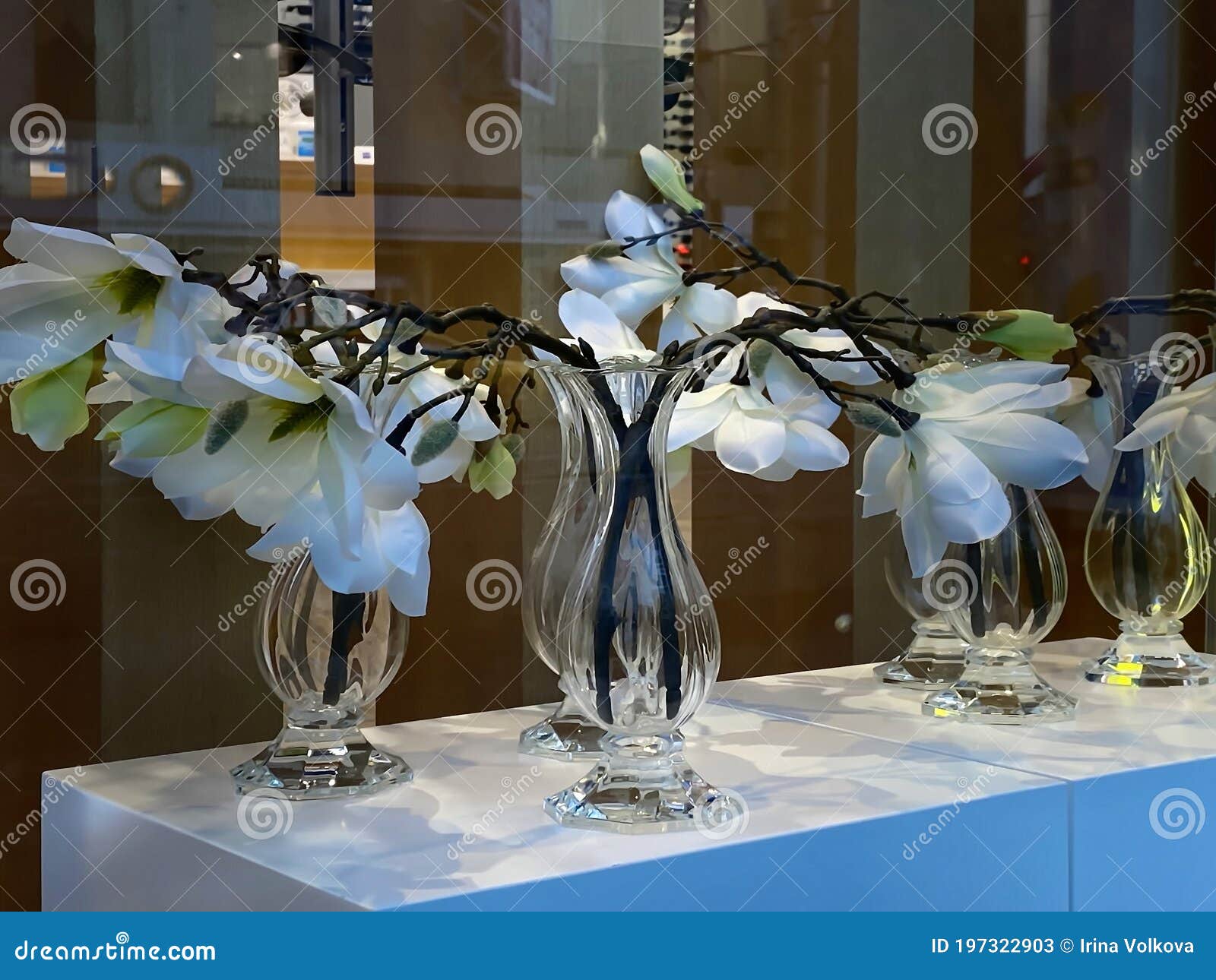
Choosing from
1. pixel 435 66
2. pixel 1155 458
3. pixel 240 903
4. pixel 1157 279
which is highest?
pixel 435 66

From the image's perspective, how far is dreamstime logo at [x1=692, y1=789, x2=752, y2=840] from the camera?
755 millimetres

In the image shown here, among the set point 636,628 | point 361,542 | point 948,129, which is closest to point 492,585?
point 636,628

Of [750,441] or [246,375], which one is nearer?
[246,375]

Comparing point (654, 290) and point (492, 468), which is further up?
point (654, 290)

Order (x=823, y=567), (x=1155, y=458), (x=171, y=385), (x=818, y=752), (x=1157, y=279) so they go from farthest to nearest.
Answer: (x=1157, y=279) < (x=823, y=567) < (x=1155, y=458) < (x=818, y=752) < (x=171, y=385)

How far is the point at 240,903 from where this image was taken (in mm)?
739

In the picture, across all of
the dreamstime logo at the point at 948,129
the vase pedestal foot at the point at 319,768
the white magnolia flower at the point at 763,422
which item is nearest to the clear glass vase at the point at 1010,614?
the white magnolia flower at the point at 763,422

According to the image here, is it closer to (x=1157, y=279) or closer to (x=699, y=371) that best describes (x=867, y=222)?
(x=1157, y=279)

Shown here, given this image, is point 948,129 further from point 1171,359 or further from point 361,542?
point 361,542

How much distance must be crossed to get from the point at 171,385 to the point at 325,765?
295 mm

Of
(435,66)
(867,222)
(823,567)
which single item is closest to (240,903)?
(435,66)

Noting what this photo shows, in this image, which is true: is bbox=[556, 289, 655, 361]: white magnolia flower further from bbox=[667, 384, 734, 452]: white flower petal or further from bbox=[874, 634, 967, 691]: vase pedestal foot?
bbox=[874, 634, 967, 691]: vase pedestal foot

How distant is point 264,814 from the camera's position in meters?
0.82

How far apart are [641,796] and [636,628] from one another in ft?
0.31
